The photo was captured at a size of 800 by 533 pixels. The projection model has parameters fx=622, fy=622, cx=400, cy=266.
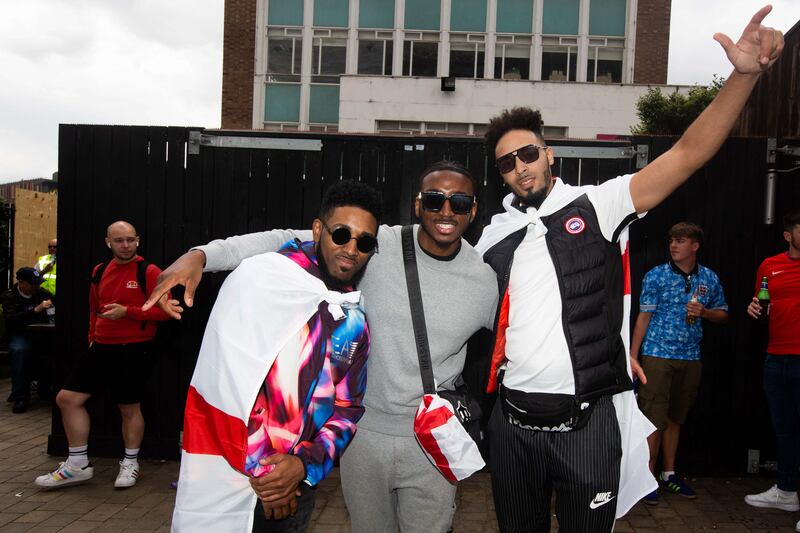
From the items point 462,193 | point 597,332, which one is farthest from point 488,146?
A: point 597,332

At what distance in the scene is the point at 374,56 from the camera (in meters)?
23.8

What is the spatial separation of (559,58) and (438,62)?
4.56m

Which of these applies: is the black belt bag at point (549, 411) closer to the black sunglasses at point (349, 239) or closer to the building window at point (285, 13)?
the black sunglasses at point (349, 239)

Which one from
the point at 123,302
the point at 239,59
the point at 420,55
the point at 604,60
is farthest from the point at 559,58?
the point at 123,302

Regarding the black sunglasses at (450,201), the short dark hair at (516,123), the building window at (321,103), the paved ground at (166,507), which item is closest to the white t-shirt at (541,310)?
the black sunglasses at (450,201)

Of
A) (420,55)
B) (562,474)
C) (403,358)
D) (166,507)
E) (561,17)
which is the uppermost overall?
(561,17)

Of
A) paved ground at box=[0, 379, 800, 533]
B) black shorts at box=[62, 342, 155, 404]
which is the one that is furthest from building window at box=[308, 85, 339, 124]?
black shorts at box=[62, 342, 155, 404]

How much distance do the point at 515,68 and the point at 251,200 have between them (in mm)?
19997

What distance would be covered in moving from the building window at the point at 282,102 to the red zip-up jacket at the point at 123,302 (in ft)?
64.1

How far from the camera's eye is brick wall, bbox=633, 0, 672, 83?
76.5 ft

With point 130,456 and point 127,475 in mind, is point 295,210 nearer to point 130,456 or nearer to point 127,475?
point 130,456

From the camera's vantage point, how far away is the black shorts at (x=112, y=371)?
16.7 feet

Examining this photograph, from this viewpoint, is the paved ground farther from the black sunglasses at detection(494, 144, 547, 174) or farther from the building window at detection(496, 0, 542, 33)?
the building window at detection(496, 0, 542, 33)

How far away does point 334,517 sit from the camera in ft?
15.2
